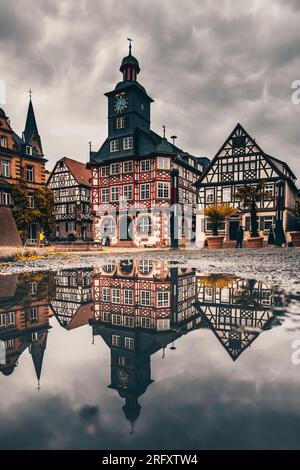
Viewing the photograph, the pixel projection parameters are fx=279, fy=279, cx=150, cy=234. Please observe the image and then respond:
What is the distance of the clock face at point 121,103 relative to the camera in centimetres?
3416

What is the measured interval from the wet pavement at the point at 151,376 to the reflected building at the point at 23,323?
14 mm

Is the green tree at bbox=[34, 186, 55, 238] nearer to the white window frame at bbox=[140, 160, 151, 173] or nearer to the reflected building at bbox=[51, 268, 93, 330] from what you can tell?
the white window frame at bbox=[140, 160, 151, 173]

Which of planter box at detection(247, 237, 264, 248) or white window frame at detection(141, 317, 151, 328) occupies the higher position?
planter box at detection(247, 237, 264, 248)

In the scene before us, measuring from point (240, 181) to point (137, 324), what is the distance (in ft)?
93.4

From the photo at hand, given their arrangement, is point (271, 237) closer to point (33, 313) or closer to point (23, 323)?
point (33, 313)

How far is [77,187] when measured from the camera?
42.6 meters

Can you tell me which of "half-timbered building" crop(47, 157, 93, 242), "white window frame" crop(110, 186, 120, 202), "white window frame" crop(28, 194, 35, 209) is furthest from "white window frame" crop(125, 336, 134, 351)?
"half-timbered building" crop(47, 157, 93, 242)

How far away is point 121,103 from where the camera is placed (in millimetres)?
34344

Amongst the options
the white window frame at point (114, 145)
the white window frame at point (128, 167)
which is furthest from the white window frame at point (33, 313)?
the white window frame at point (114, 145)

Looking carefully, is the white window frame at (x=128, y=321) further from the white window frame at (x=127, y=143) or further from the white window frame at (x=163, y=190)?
the white window frame at (x=127, y=143)

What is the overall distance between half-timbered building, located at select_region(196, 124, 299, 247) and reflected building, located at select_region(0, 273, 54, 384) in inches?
984

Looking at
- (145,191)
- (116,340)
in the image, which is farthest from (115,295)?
(145,191)

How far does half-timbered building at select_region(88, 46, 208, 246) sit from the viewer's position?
107 ft
